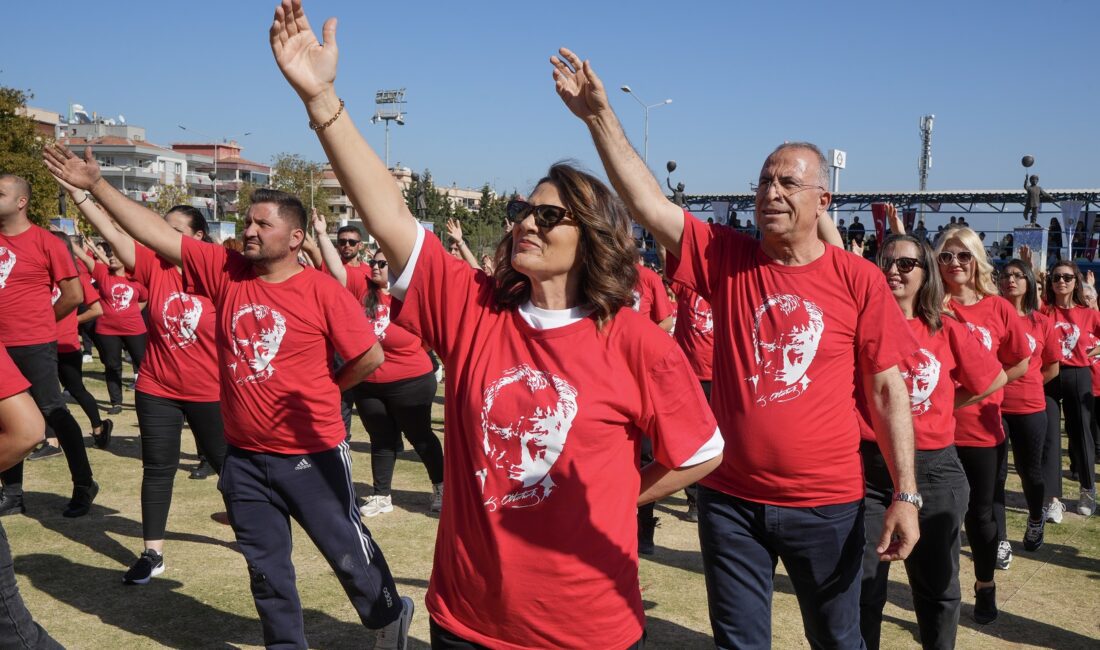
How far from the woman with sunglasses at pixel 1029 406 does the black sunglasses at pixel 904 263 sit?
2.98 meters

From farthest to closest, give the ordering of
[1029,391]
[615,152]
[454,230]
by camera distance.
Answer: [1029,391] < [454,230] < [615,152]

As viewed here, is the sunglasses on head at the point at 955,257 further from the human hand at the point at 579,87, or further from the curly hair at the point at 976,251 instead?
the human hand at the point at 579,87

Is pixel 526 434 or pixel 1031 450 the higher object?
pixel 526 434

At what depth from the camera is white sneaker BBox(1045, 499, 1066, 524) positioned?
784cm

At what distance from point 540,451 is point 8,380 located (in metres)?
1.70

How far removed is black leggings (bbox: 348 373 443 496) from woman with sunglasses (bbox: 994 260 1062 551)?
4.28m

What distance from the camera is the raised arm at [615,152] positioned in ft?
9.54

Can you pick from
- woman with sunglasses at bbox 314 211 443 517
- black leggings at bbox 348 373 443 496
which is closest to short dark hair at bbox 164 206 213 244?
woman with sunglasses at bbox 314 211 443 517

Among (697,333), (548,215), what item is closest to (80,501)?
(697,333)

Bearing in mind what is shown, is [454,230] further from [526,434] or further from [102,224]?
[526,434]

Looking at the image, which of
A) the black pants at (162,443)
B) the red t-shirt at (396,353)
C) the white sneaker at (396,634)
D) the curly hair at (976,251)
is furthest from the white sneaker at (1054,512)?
the black pants at (162,443)

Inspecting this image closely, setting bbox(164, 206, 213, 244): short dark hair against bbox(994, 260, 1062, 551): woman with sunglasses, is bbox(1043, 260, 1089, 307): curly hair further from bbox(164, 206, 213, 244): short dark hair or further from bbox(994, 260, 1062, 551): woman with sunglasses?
bbox(164, 206, 213, 244): short dark hair

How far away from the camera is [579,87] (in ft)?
9.55

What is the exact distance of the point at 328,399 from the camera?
4691mm
